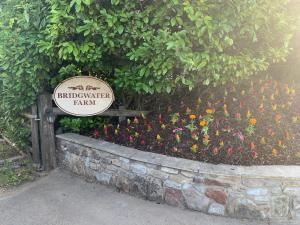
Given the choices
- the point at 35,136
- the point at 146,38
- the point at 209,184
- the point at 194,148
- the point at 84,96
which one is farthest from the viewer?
the point at 35,136

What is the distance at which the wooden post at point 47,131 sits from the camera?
15.0 feet

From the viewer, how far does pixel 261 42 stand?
3.98m

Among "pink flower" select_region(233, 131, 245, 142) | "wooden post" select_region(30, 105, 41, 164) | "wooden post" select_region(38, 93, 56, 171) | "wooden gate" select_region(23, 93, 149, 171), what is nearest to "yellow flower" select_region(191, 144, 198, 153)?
"pink flower" select_region(233, 131, 245, 142)

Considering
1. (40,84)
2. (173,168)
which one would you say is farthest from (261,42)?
(40,84)

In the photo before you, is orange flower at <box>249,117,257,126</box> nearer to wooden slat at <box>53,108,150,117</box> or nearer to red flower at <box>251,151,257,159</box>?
red flower at <box>251,151,257,159</box>

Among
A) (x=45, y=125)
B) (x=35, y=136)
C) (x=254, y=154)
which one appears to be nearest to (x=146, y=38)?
(x=254, y=154)

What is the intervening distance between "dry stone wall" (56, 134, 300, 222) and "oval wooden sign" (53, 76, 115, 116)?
2.49ft

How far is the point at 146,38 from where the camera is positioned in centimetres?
342

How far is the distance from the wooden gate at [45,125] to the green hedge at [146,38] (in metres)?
0.42

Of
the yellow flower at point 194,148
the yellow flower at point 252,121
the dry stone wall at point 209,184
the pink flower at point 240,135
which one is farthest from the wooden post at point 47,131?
the yellow flower at point 252,121

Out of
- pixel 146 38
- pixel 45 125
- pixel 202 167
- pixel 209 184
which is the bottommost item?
pixel 209 184

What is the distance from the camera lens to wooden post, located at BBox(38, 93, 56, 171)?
458 cm

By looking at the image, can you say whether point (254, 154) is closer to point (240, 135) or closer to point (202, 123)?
point (240, 135)

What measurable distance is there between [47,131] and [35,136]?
0.24 metres
